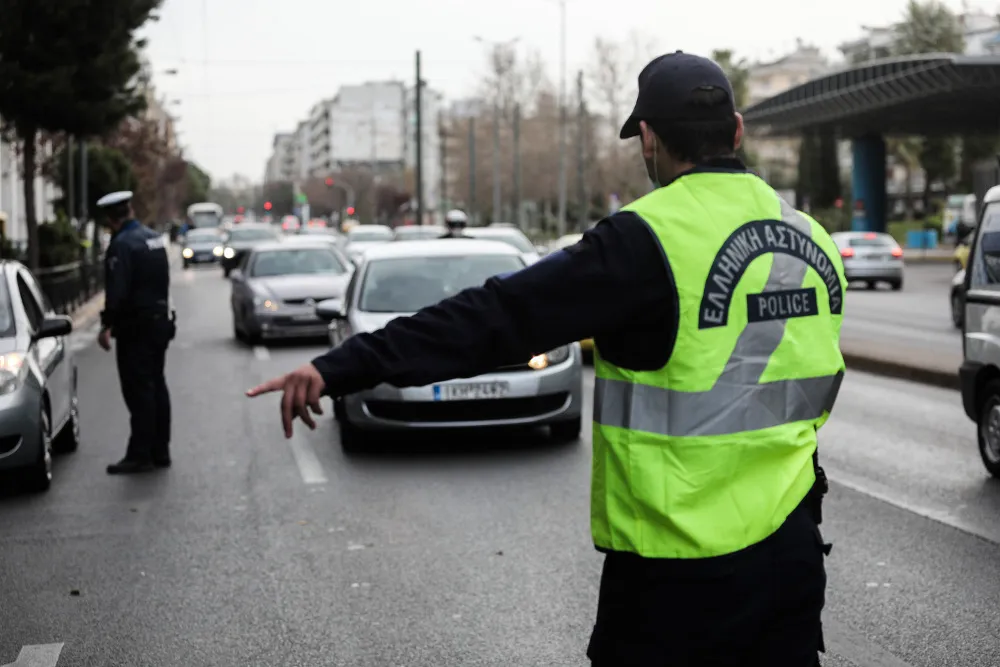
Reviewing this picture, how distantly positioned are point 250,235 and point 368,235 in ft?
26.0


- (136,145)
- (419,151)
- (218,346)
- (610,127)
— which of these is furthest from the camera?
(610,127)

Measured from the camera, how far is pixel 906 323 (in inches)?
1006

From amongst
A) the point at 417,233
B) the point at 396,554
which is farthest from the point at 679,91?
the point at 417,233

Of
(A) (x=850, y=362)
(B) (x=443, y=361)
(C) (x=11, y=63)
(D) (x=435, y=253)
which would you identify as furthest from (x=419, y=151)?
(B) (x=443, y=361)

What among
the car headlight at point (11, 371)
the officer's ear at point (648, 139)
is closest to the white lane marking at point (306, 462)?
the car headlight at point (11, 371)

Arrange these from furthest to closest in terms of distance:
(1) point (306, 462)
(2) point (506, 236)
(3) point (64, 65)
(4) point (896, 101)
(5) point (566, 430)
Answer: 1. (4) point (896, 101)
2. (3) point (64, 65)
3. (2) point (506, 236)
4. (5) point (566, 430)
5. (1) point (306, 462)

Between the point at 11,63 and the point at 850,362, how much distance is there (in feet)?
49.3

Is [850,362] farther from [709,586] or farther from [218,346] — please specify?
[709,586]

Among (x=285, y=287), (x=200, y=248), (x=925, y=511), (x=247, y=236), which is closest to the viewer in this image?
(x=925, y=511)

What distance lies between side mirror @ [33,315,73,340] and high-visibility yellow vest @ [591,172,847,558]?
761 centimetres

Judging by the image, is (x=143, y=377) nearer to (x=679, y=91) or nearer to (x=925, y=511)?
(x=925, y=511)

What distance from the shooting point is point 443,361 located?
9.57 feet

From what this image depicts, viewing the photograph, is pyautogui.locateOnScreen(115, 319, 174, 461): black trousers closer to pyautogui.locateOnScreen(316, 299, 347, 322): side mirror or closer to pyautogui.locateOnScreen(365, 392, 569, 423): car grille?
pyautogui.locateOnScreen(365, 392, 569, 423): car grille

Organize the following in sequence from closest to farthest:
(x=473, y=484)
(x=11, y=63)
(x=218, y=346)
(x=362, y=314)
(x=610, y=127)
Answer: (x=473, y=484) → (x=362, y=314) → (x=218, y=346) → (x=11, y=63) → (x=610, y=127)
